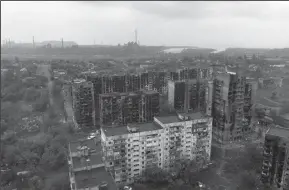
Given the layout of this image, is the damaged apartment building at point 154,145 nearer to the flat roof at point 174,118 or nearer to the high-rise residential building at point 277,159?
the flat roof at point 174,118

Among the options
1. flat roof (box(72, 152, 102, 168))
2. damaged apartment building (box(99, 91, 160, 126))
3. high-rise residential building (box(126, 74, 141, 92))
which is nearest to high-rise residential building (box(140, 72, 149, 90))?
high-rise residential building (box(126, 74, 141, 92))

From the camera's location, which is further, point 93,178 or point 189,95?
point 189,95

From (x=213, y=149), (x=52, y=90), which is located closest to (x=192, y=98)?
(x=213, y=149)

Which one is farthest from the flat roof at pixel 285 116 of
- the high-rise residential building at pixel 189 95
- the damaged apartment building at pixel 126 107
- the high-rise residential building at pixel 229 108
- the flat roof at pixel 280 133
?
the damaged apartment building at pixel 126 107

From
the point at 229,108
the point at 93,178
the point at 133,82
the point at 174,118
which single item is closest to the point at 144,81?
the point at 133,82

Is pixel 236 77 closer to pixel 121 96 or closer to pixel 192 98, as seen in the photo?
pixel 192 98

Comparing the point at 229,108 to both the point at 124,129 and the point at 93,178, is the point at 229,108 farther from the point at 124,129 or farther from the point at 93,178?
the point at 93,178

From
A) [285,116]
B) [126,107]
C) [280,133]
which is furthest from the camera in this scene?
[285,116]
